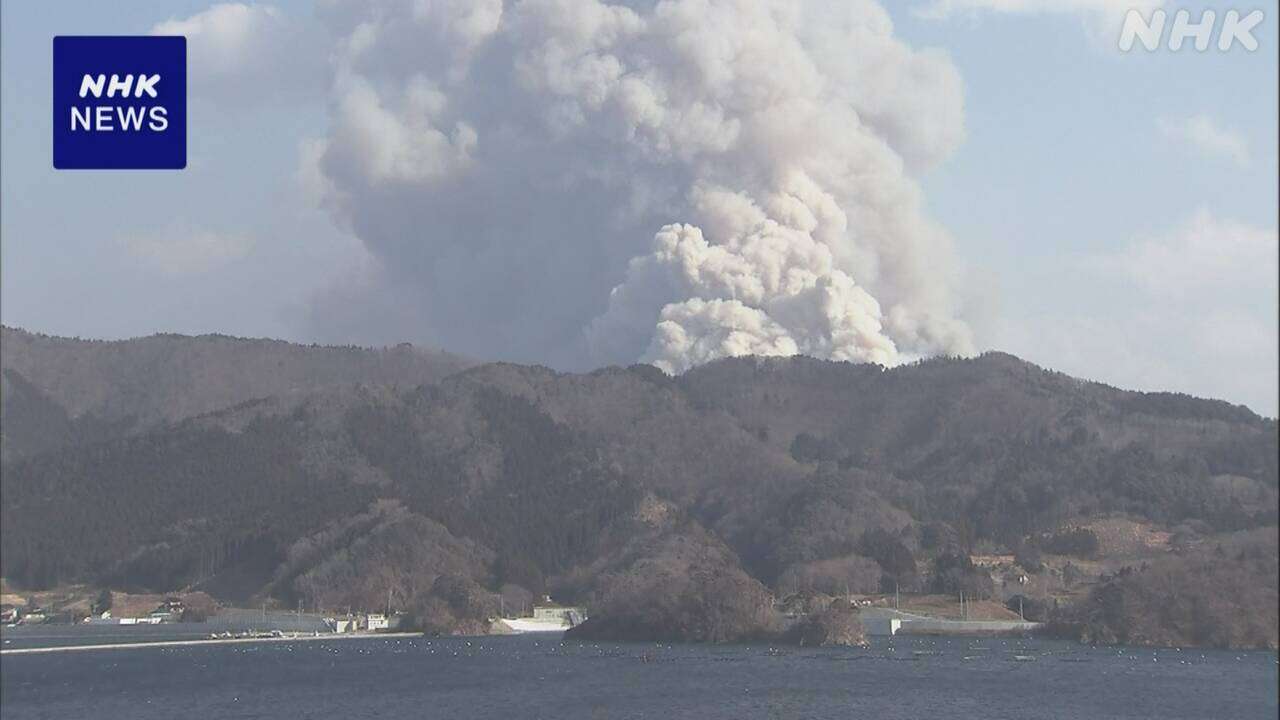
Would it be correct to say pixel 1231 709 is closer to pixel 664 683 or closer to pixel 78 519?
pixel 664 683

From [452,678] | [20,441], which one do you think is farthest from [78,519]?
[452,678]

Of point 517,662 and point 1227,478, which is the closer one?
point 1227,478

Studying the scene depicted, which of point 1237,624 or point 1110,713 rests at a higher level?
point 1237,624

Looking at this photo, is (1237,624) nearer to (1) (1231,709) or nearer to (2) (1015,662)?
(1) (1231,709)

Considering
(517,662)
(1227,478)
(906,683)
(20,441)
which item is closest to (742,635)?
(517,662)

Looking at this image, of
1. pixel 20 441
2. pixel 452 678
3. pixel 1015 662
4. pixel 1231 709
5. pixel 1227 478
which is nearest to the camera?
pixel 1227 478

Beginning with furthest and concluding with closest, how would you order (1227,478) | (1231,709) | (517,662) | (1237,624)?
(517,662), (1231,709), (1237,624), (1227,478)
